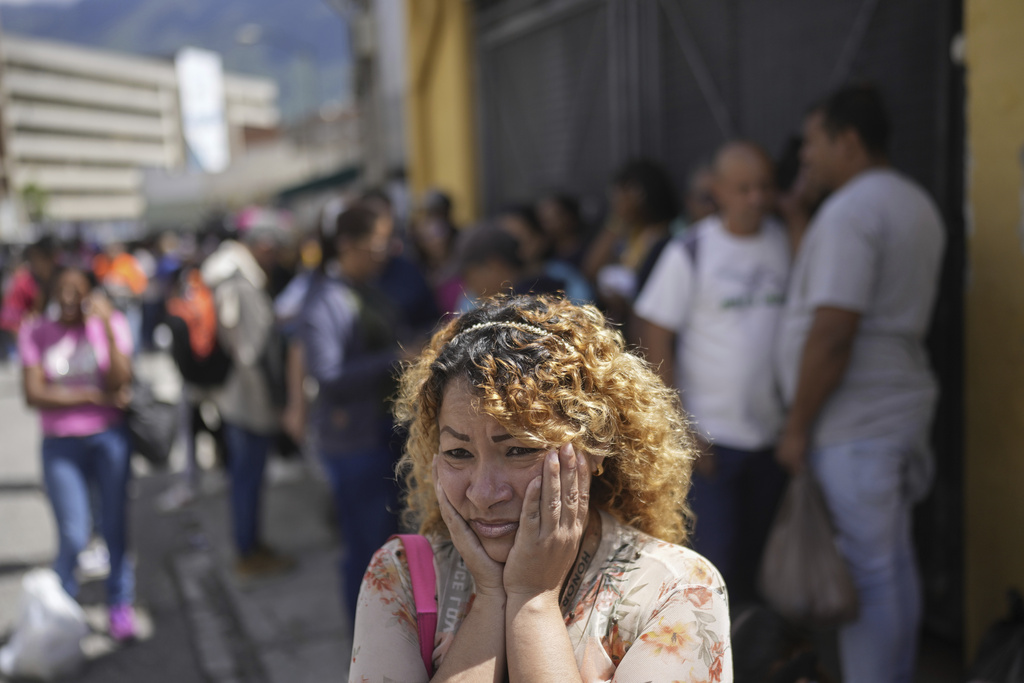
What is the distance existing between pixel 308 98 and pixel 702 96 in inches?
1086

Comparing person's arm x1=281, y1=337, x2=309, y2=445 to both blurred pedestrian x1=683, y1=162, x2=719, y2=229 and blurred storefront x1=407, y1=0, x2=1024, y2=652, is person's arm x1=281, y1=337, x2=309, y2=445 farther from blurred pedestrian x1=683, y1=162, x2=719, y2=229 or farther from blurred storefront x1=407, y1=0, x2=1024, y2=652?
blurred storefront x1=407, y1=0, x2=1024, y2=652

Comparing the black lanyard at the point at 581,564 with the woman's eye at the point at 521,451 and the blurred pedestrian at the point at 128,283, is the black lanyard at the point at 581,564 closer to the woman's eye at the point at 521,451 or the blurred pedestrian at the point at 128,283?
the woman's eye at the point at 521,451

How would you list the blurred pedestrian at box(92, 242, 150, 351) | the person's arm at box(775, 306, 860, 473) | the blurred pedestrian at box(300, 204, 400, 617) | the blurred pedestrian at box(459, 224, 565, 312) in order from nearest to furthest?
the person's arm at box(775, 306, 860, 473) < the blurred pedestrian at box(459, 224, 565, 312) < the blurred pedestrian at box(300, 204, 400, 617) < the blurred pedestrian at box(92, 242, 150, 351)

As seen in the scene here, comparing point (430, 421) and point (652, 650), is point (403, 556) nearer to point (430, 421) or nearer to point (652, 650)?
point (430, 421)

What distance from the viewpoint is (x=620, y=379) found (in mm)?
1559

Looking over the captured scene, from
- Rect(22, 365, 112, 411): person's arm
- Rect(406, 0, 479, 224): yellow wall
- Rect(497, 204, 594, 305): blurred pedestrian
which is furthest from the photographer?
Rect(406, 0, 479, 224): yellow wall

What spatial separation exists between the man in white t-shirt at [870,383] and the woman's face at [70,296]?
3511mm

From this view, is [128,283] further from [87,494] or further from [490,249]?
[490,249]

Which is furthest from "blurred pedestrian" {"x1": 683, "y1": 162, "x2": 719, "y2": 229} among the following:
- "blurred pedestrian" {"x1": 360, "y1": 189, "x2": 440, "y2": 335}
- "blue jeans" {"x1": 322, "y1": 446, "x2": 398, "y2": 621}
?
"blue jeans" {"x1": 322, "y1": 446, "x2": 398, "y2": 621}

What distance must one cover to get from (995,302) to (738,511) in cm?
123

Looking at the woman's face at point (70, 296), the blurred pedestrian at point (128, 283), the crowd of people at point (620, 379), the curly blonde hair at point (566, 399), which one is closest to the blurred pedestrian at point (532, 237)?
the crowd of people at point (620, 379)

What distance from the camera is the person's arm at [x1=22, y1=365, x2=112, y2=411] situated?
404 centimetres

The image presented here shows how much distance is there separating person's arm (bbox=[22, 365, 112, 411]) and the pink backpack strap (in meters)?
3.15

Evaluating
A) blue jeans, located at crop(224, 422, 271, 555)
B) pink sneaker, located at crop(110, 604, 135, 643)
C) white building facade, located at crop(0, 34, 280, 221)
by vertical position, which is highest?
white building facade, located at crop(0, 34, 280, 221)
